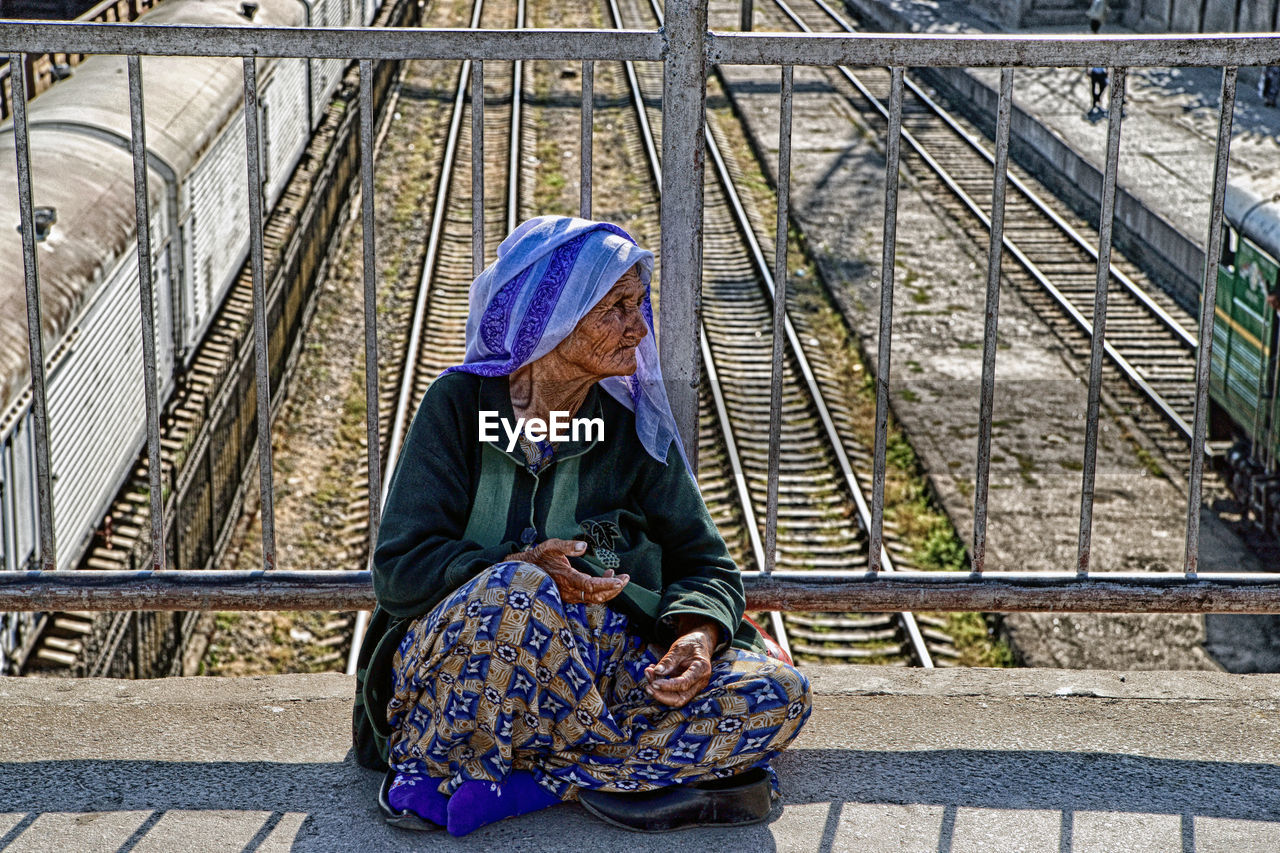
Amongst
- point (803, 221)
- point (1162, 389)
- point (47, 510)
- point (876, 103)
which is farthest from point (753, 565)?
point (876, 103)

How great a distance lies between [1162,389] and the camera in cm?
1116

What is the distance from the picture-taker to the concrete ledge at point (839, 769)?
2.68 m

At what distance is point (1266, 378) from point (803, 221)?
21.3ft

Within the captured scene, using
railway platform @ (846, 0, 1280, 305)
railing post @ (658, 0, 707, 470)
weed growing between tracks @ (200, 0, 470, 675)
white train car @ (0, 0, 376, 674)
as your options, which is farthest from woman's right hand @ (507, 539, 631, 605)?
railway platform @ (846, 0, 1280, 305)

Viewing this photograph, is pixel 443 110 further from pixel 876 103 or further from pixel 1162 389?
pixel 1162 389

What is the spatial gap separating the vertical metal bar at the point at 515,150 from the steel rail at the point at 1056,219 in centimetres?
453

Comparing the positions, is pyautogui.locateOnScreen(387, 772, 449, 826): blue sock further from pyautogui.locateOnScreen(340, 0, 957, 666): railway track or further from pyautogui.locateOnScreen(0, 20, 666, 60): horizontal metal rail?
pyautogui.locateOnScreen(340, 0, 957, 666): railway track

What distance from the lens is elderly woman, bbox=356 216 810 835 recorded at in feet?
8.31

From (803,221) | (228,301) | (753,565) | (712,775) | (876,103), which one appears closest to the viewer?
(712,775)

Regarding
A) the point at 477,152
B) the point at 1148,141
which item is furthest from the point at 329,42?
the point at 1148,141

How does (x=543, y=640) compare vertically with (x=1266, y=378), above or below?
above

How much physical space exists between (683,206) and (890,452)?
759cm

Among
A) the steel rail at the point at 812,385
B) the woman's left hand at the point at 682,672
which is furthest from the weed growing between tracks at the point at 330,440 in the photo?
the woman's left hand at the point at 682,672

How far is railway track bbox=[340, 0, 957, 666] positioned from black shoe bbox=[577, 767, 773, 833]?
192 inches
